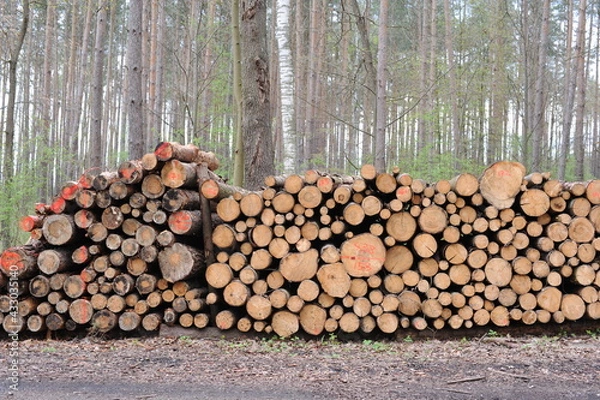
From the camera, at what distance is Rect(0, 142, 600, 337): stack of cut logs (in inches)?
206

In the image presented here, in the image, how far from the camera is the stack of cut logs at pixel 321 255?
5.23m

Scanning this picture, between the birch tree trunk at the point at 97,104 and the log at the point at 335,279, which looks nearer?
the log at the point at 335,279

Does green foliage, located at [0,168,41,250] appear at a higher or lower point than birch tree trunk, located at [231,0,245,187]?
lower

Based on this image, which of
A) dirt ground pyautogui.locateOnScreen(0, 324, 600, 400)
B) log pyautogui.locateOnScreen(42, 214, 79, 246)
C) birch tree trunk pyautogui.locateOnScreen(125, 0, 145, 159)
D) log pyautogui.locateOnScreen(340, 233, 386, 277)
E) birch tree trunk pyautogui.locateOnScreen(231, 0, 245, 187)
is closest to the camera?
dirt ground pyautogui.locateOnScreen(0, 324, 600, 400)

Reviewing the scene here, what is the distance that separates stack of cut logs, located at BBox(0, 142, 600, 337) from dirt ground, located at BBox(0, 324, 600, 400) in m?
0.23

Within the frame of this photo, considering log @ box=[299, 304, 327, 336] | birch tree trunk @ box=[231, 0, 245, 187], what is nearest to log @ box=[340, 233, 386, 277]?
log @ box=[299, 304, 327, 336]

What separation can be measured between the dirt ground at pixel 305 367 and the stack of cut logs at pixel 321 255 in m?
0.23

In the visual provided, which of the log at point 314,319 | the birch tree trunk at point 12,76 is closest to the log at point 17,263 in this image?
the log at point 314,319

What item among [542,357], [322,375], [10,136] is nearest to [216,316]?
[322,375]

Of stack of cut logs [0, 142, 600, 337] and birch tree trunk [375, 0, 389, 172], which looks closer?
stack of cut logs [0, 142, 600, 337]

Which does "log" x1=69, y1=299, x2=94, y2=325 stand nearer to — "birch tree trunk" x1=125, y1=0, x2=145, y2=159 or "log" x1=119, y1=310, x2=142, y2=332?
"log" x1=119, y1=310, x2=142, y2=332

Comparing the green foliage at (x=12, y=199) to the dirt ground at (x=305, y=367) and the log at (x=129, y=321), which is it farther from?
the log at (x=129, y=321)

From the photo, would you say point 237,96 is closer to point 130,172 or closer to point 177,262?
point 130,172

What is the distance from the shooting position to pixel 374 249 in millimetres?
5195
